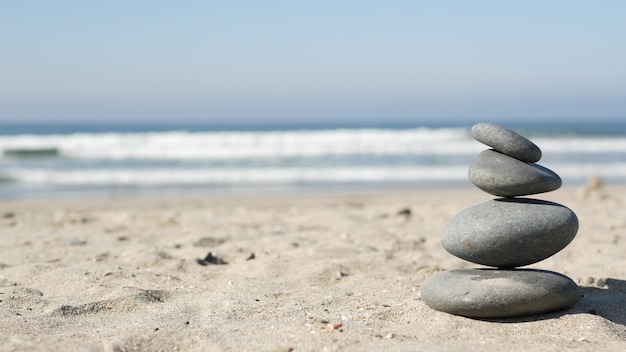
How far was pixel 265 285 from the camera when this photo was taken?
5.69 metres

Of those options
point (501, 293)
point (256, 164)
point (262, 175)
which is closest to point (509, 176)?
point (501, 293)

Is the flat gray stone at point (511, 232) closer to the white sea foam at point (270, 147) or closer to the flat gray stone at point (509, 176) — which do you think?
the flat gray stone at point (509, 176)

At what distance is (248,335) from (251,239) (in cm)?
363

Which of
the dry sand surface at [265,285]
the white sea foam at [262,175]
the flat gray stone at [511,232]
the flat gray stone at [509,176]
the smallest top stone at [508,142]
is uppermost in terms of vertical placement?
the smallest top stone at [508,142]

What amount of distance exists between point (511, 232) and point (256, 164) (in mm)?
17178

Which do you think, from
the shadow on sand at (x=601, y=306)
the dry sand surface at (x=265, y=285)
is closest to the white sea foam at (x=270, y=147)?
the dry sand surface at (x=265, y=285)

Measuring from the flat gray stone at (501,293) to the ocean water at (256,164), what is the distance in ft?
34.3

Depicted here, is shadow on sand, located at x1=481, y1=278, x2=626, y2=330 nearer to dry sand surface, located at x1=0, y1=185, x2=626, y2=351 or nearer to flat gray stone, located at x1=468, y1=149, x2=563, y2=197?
dry sand surface, located at x1=0, y1=185, x2=626, y2=351

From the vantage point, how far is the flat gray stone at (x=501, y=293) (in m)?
4.52

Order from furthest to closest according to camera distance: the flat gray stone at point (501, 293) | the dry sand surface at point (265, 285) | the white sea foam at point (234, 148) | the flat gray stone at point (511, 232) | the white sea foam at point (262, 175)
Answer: the white sea foam at point (234, 148) → the white sea foam at point (262, 175) → the flat gray stone at point (511, 232) → the flat gray stone at point (501, 293) → the dry sand surface at point (265, 285)

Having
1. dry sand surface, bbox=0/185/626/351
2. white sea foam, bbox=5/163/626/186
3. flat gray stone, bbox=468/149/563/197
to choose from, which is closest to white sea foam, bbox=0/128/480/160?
white sea foam, bbox=5/163/626/186

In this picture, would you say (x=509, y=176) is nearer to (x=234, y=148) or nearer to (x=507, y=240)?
(x=507, y=240)

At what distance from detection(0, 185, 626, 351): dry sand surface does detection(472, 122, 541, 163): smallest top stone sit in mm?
1161

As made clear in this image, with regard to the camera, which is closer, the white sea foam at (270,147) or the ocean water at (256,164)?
the ocean water at (256,164)
